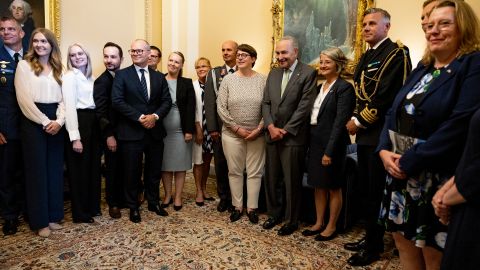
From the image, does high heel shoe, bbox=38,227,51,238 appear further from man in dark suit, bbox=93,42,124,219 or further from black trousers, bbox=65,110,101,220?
man in dark suit, bbox=93,42,124,219

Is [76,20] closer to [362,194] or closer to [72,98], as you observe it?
[72,98]

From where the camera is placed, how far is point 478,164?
1.08 meters

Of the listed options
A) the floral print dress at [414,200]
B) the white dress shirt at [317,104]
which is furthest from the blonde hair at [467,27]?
the white dress shirt at [317,104]

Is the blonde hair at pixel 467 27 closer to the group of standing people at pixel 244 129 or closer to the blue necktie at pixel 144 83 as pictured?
the group of standing people at pixel 244 129

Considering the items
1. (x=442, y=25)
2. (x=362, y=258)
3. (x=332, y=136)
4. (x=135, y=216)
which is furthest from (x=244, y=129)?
(x=442, y=25)

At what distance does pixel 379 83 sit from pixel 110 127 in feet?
7.57

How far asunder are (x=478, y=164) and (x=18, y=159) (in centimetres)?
322

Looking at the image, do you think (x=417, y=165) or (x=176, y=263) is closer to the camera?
(x=417, y=165)

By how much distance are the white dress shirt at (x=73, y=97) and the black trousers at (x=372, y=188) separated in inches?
89.7

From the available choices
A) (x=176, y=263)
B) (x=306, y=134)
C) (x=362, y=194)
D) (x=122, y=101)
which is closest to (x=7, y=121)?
(x=122, y=101)

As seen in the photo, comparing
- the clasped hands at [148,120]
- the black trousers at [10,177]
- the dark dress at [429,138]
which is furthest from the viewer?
the clasped hands at [148,120]

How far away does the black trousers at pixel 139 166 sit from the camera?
10.6 feet

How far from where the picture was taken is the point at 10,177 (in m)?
2.95

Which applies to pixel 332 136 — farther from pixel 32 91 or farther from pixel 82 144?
pixel 32 91
